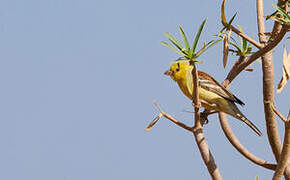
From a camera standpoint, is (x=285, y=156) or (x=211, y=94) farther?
(x=211, y=94)

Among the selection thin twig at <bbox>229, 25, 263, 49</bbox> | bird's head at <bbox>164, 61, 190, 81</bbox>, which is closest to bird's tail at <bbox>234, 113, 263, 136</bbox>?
bird's head at <bbox>164, 61, 190, 81</bbox>

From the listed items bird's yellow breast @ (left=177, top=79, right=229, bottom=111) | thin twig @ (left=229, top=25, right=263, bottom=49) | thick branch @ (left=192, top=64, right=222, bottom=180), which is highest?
thin twig @ (left=229, top=25, right=263, bottom=49)

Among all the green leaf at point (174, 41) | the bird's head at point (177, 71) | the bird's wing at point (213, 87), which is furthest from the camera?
the bird's head at point (177, 71)

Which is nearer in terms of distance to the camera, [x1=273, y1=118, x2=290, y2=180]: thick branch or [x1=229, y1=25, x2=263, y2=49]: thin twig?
[x1=273, y1=118, x2=290, y2=180]: thick branch

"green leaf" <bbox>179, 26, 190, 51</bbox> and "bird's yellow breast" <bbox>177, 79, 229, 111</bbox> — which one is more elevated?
"green leaf" <bbox>179, 26, 190, 51</bbox>

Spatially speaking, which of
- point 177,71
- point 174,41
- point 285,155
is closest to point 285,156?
point 285,155

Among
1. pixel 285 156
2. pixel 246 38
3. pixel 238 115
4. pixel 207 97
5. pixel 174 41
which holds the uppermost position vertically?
pixel 174 41

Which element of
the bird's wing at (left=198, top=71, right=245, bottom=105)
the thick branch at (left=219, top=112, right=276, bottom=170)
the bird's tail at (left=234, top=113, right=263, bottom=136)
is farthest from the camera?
the bird's wing at (left=198, top=71, right=245, bottom=105)

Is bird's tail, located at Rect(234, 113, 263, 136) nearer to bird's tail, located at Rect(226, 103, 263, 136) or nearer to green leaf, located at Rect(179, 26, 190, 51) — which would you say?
bird's tail, located at Rect(226, 103, 263, 136)

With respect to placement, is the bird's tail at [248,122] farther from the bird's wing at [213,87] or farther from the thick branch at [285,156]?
the thick branch at [285,156]

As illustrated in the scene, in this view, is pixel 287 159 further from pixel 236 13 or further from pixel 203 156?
pixel 236 13

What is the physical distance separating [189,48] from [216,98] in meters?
2.11

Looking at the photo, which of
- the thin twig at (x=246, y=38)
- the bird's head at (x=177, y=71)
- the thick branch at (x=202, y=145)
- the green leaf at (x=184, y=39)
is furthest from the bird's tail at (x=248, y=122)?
the green leaf at (x=184, y=39)

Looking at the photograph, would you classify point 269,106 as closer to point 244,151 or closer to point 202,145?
point 244,151
